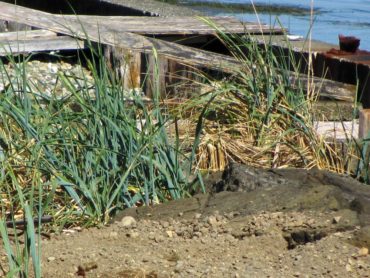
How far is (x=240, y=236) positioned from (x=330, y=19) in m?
10.2

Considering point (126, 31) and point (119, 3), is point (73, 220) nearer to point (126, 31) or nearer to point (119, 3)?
point (126, 31)

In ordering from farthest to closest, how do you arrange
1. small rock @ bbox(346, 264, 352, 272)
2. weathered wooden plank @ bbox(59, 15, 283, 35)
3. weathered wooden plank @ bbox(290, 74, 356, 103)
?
weathered wooden plank @ bbox(59, 15, 283, 35)
weathered wooden plank @ bbox(290, 74, 356, 103)
small rock @ bbox(346, 264, 352, 272)

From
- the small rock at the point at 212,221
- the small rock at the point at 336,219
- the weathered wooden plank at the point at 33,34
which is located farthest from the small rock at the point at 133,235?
the weathered wooden plank at the point at 33,34

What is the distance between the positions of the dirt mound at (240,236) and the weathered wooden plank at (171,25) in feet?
14.2

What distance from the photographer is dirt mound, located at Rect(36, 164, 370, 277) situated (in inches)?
144

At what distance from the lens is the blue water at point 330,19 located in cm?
1230

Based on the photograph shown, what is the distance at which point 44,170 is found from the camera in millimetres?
4387

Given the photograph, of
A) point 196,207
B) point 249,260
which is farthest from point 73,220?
point 249,260

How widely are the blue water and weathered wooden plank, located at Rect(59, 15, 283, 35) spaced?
6.33 ft

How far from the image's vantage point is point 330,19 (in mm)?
13773

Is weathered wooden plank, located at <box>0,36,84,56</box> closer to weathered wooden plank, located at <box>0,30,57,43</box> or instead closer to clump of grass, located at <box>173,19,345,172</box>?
weathered wooden plank, located at <box>0,30,57,43</box>

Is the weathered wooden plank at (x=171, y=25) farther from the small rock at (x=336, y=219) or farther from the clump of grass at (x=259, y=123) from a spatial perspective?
the small rock at (x=336, y=219)

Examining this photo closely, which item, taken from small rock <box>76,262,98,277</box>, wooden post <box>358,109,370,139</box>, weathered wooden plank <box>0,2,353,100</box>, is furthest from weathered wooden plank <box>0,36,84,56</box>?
small rock <box>76,262,98,277</box>

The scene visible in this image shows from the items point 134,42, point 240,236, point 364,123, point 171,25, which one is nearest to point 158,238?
point 240,236
